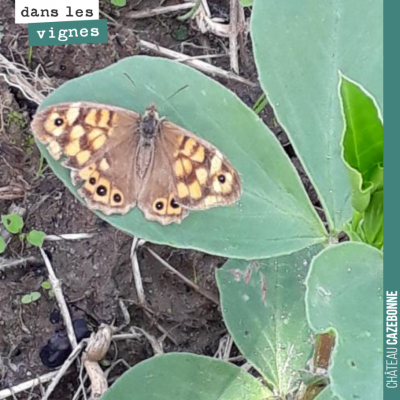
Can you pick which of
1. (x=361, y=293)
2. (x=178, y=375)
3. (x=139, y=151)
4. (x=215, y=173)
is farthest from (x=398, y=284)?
(x=139, y=151)

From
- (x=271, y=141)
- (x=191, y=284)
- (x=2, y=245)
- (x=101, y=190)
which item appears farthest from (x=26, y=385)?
(x=271, y=141)

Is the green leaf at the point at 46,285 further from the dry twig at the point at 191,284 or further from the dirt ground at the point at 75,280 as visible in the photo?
the dry twig at the point at 191,284

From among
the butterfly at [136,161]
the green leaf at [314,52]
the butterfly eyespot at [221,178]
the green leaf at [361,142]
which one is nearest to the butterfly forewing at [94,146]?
the butterfly at [136,161]

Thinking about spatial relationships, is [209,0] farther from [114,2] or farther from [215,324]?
[215,324]

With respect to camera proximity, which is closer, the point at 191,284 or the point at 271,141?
the point at 271,141

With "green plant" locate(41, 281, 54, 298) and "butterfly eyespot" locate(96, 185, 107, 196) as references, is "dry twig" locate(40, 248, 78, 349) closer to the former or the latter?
"green plant" locate(41, 281, 54, 298)

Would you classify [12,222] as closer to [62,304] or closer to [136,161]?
[62,304]

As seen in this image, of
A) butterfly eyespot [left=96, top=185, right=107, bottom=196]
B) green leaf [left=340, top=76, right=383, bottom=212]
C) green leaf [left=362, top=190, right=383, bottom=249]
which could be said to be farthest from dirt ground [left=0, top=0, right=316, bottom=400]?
green leaf [left=340, top=76, right=383, bottom=212]
